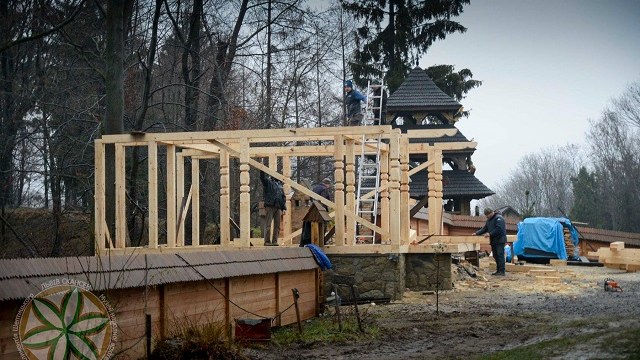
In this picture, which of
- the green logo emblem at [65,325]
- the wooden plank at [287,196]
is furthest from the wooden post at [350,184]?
the green logo emblem at [65,325]

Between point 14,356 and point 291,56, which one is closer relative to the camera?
point 14,356

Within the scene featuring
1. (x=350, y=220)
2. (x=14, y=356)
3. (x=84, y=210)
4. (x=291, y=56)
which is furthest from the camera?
(x=291, y=56)

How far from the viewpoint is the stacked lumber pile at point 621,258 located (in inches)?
930

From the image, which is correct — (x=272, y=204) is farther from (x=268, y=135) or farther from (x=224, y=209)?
(x=268, y=135)

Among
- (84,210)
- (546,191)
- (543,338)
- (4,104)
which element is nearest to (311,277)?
(543,338)

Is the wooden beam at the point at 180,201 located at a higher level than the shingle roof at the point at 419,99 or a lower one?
lower

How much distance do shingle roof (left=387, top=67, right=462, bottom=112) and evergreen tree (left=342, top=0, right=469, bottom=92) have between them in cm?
425

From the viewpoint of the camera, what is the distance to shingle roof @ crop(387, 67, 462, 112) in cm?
3675

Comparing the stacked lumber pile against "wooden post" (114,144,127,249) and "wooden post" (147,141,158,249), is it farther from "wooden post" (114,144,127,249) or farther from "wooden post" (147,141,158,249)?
"wooden post" (114,144,127,249)

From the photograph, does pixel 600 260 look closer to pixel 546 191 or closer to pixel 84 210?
pixel 84 210

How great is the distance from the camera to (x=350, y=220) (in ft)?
56.0

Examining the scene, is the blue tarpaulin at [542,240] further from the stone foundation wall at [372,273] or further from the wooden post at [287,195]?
the stone foundation wall at [372,273]

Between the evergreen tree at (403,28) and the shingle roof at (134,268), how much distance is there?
100 ft

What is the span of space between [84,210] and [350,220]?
11.8m
